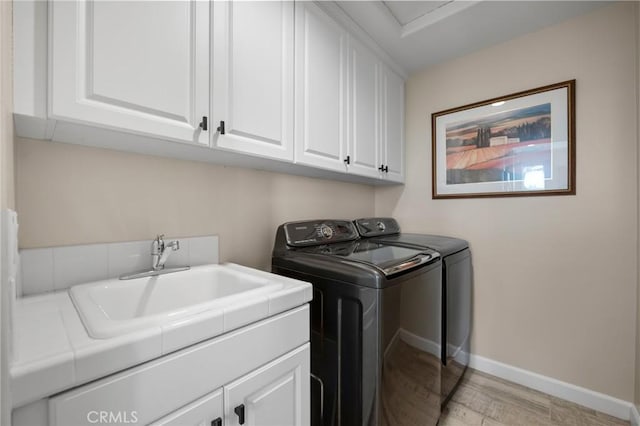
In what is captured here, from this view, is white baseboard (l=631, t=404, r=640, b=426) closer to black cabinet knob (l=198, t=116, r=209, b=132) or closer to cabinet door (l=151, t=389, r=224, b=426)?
cabinet door (l=151, t=389, r=224, b=426)

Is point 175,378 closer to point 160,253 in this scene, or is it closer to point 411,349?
point 160,253

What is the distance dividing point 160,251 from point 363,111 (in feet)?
4.90

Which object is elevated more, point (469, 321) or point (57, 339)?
point (57, 339)

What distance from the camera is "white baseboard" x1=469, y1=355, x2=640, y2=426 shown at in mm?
1558

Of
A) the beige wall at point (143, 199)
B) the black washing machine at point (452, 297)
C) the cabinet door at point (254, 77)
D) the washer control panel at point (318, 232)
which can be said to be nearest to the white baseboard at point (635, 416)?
the black washing machine at point (452, 297)

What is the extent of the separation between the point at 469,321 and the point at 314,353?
141 cm

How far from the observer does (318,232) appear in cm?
160

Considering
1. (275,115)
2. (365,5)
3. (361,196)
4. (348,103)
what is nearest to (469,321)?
(361,196)

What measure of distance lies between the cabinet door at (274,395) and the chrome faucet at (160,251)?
0.64m

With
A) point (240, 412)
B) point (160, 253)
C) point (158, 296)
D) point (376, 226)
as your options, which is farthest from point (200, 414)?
point (376, 226)

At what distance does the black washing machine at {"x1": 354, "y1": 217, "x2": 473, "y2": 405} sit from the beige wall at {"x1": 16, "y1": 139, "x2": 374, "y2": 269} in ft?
2.21

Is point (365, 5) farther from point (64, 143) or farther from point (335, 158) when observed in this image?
point (64, 143)

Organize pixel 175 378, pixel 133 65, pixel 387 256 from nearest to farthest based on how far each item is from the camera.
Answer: pixel 175 378 < pixel 133 65 < pixel 387 256

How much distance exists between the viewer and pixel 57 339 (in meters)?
0.57
